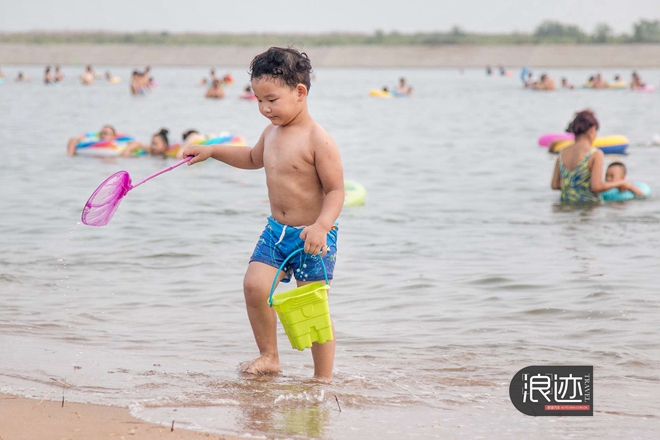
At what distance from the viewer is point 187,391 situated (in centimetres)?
374

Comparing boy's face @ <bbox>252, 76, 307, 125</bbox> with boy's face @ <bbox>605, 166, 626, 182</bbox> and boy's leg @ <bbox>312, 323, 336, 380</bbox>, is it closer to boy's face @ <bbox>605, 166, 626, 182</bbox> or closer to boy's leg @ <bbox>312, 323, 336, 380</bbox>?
boy's leg @ <bbox>312, 323, 336, 380</bbox>

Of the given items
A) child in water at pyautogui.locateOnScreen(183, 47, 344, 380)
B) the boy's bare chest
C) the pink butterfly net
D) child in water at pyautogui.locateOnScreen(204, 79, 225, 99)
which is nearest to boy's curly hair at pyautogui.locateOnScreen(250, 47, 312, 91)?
child in water at pyautogui.locateOnScreen(183, 47, 344, 380)

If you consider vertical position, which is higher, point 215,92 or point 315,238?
point 315,238

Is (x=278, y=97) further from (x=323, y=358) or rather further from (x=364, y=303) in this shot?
(x=364, y=303)

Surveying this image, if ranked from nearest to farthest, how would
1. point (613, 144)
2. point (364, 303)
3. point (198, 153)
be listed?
point (198, 153) < point (364, 303) < point (613, 144)

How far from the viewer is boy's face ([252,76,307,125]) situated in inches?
150

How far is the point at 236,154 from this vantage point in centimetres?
422

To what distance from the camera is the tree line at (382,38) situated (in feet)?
251

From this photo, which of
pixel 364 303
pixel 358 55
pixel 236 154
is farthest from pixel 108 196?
pixel 358 55

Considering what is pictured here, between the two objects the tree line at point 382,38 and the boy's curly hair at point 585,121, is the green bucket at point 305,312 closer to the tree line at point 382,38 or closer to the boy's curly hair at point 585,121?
the boy's curly hair at point 585,121

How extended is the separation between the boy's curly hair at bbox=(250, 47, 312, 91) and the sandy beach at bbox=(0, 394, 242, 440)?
1.52 m

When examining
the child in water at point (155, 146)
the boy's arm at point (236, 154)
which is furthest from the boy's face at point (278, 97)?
the child in water at point (155, 146)

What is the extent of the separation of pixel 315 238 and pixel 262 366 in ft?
2.55

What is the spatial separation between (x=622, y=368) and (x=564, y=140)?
12219mm
